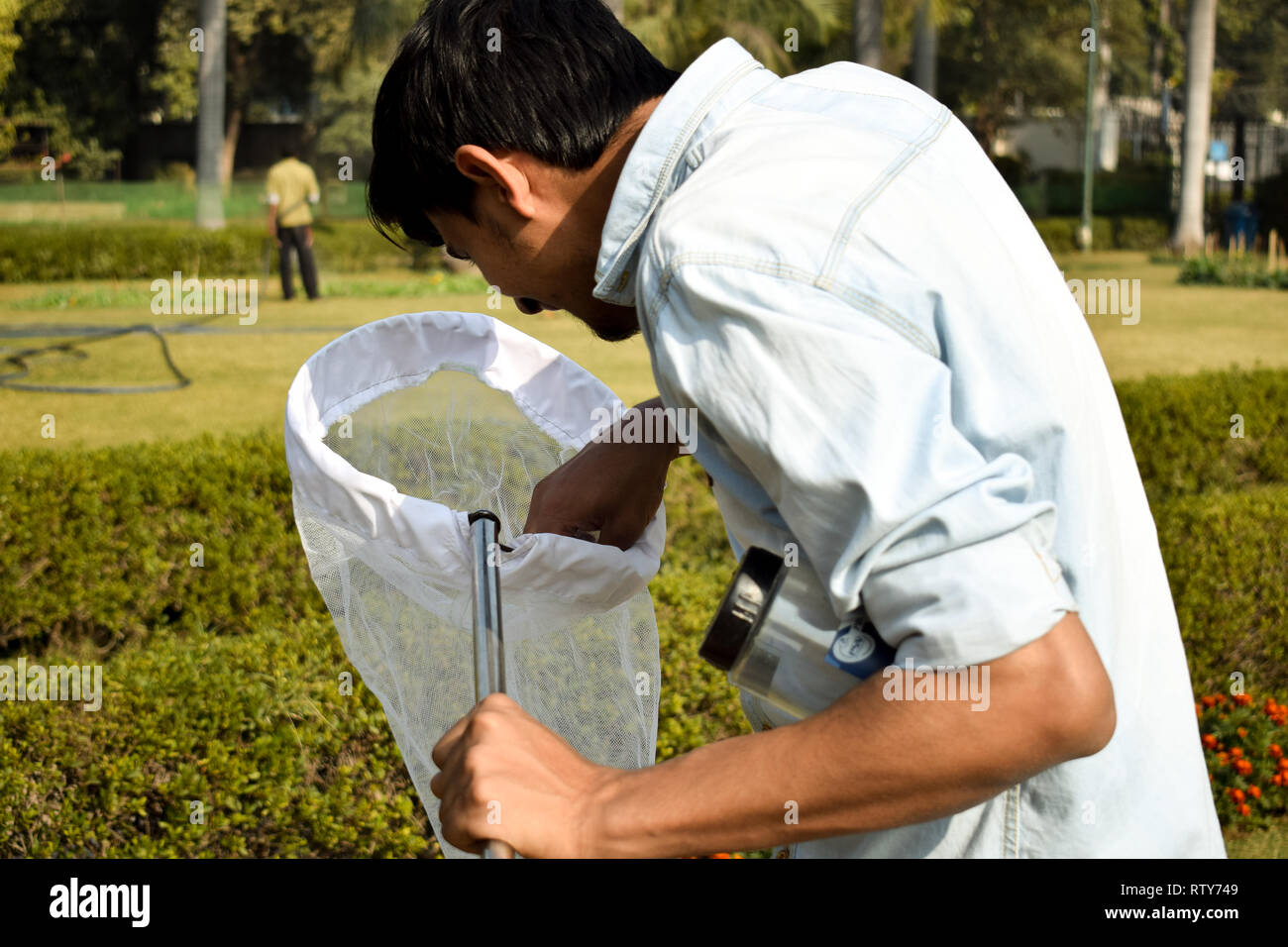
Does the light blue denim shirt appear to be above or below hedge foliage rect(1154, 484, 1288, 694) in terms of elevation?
above

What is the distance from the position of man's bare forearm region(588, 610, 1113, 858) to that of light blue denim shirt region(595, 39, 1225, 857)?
0.11 ft

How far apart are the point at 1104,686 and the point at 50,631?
14.7 feet

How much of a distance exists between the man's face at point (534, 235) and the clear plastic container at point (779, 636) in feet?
1.23

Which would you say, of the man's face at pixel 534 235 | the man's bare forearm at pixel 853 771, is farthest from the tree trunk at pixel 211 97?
the man's bare forearm at pixel 853 771

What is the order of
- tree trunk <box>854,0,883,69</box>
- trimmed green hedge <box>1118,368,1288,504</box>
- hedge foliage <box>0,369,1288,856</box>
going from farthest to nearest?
tree trunk <box>854,0,883,69</box> → trimmed green hedge <box>1118,368,1288,504</box> → hedge foliage <box>0,369,1288,856</box>

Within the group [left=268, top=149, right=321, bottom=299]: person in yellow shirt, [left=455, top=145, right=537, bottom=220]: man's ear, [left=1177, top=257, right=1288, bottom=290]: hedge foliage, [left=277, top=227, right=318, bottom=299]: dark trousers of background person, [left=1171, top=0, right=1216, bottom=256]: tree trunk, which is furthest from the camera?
[left=1171, top=0, right=1216, bottom=256]: tree trunk

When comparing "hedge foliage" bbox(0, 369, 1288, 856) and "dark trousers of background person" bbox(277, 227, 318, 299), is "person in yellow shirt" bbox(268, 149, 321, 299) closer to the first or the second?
"dark trousers of background person" bbox(277, 227, 318, 299)

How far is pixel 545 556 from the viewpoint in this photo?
1569 mm

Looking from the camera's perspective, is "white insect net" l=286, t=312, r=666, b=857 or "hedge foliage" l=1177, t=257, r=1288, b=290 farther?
"hedge foliage" l=1177, t=257, r=1288, b=290

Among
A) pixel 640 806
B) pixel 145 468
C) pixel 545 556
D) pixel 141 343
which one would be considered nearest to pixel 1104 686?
pixel 640 806

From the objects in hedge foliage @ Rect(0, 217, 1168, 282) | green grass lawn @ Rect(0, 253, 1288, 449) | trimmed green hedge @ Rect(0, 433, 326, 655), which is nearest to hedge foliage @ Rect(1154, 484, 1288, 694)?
green grass lawn @ Rect(0, 253, 1288, 449)

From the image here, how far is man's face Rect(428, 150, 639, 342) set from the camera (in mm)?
1221

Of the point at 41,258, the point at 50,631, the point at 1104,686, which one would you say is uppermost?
the point at 1104,686

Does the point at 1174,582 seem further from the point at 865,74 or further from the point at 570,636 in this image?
the point at 865,74
